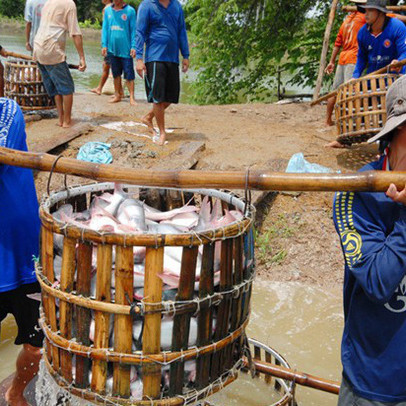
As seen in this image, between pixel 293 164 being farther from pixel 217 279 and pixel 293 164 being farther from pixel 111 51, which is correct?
pixel 111 51

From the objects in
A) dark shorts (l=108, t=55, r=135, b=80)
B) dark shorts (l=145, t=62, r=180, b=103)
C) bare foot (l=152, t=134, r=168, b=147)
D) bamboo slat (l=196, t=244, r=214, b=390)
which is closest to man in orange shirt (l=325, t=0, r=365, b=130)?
dark shorts (l=145, t=62, r=180, b=103)

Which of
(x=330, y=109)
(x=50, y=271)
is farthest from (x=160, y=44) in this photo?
(x=50, y=271)

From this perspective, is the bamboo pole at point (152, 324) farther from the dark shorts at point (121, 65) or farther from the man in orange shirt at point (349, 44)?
the dark shorts at point (121, 65)

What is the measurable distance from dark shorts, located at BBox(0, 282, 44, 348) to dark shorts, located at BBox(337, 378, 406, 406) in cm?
174

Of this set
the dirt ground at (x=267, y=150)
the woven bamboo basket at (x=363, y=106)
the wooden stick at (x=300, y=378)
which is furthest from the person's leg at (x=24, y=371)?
the woven bamboo basket at (x=363, y=106)

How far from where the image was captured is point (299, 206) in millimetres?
5527

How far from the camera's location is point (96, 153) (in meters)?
6.25

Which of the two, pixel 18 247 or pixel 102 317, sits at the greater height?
pixel 102 317

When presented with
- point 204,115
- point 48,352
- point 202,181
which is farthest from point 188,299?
point 204,115

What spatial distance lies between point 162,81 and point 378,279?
5.05 metres

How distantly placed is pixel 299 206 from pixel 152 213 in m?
3.36

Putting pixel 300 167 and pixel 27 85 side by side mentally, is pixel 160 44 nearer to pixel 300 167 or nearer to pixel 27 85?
pixel 300 167

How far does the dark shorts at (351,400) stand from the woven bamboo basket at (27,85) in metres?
7.36

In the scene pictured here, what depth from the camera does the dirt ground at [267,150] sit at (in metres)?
5.16
